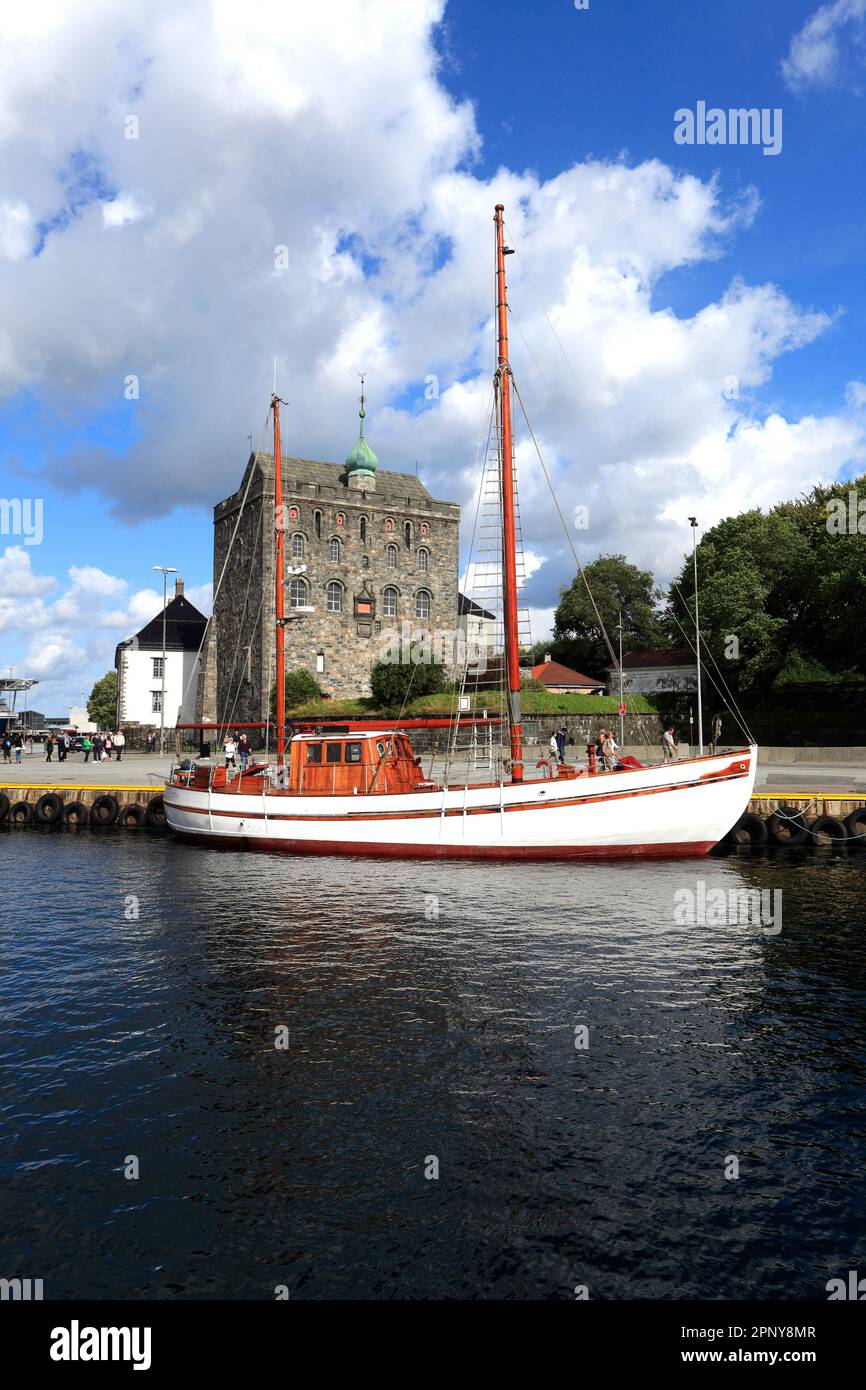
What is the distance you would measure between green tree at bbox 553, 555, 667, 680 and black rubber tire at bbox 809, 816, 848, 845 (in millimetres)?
63805

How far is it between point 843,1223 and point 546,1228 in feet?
8.00

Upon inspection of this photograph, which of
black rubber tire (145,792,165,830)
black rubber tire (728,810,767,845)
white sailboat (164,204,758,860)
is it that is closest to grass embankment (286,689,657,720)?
black rubber tire (145,792,165,830)

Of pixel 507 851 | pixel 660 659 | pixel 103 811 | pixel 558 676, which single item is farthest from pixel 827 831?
pixel 660 659

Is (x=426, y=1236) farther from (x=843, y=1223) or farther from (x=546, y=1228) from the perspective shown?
(x=843, y=1223)

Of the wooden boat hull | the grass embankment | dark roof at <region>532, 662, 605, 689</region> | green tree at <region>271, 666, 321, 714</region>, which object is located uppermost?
dark roof at <region>532, 662, 605, 689</region>

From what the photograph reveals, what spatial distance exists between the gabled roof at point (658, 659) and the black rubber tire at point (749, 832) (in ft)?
159

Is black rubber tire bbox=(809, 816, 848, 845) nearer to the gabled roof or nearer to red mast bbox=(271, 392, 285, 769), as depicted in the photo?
red mast bbox=(271, 392, 285, 769)

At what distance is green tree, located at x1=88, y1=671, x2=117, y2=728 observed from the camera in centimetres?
13075

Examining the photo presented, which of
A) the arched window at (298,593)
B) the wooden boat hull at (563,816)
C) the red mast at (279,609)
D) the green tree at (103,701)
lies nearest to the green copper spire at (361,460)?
the arched window at (298,593)

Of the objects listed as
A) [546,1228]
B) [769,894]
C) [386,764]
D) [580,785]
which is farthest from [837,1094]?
[386,764]

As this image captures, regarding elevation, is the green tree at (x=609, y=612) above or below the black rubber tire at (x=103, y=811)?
above

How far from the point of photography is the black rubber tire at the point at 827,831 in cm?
2541

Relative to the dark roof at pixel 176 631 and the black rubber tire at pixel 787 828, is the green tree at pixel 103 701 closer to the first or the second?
the dark roof at pixel 176 631

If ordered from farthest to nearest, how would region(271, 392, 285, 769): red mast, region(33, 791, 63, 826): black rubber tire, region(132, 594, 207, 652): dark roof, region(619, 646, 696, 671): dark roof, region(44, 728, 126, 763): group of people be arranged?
region(132, 594, 207, 652): dark roof → region(619, 646, 696, 671): dark roof → region(44, 728, 126, 763): group of people → region(33, 791, 63, 826): black rubber tire → region(271, 392, 285, 769): red mast
